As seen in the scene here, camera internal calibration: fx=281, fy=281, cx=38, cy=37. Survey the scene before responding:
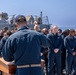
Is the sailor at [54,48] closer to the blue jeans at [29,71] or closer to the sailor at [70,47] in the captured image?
the sailor at [70,47]

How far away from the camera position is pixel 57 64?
976 cm

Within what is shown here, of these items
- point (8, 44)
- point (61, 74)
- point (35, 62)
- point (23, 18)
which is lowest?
point (61, 74)

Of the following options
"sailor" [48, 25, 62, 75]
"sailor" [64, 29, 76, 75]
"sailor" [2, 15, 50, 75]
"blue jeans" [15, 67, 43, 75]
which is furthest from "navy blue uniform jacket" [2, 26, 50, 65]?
"sailor" [64, 29, 76, 75]

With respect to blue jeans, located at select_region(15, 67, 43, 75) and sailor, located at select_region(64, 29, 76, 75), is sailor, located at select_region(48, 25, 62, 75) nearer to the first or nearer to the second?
sailor, located at select_region(64, 29, 76, 75)

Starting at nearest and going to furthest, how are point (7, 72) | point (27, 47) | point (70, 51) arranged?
1. point (27, 47)
2. point (7, 72)
3. point (70, 51)

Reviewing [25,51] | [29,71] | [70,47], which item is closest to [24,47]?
[25,51]

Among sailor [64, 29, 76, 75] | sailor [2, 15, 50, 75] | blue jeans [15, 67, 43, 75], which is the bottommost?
sailor [64, 29, 76, 75]

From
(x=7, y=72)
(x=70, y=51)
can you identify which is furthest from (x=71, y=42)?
(x=7, y=72)

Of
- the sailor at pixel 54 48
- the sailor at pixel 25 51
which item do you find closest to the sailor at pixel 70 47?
the sailor at pixel 54 48

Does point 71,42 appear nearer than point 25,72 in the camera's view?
No

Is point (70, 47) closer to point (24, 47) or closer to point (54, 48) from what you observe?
point (54, 48)

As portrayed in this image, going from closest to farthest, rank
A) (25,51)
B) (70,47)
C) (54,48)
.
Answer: (25,51), (54,48), (70,47)

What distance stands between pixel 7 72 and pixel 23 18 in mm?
1028

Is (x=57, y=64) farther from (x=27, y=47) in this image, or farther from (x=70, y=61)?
(x=27, y=47)
